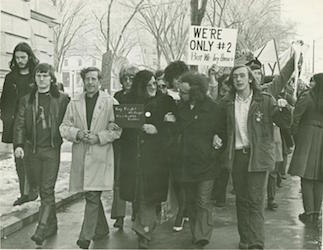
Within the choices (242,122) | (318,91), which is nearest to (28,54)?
(242,122)

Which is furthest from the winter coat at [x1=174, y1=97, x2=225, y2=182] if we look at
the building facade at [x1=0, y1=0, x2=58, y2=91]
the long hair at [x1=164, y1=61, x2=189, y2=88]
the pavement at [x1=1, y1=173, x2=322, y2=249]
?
the building facade at [x1=0, y1=0, x2=58, y2=91]

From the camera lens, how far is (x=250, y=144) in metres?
5.44

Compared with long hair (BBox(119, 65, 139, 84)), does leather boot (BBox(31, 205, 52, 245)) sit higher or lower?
lower

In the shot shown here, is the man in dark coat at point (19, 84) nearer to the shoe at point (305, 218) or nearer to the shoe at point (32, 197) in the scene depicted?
the shoe at point (32, 197)

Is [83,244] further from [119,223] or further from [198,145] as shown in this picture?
[198,145]

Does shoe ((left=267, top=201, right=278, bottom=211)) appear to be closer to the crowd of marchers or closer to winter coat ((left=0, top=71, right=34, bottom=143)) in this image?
the crowd of marchers

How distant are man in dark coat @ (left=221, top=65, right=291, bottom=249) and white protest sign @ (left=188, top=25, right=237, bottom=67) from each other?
303 centimetres

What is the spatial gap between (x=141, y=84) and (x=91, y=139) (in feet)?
2.47

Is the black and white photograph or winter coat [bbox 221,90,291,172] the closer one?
winter coat [bbox 221,90,291,172]

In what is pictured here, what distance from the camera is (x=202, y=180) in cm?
561

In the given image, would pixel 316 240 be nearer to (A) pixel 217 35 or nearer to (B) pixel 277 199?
(B) pixel 277 199

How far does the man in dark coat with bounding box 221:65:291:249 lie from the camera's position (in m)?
5.41

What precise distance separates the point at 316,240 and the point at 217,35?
3.78 meters

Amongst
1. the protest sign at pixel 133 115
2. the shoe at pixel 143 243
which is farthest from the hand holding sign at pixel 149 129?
the shoe at pixel 143 243
